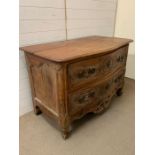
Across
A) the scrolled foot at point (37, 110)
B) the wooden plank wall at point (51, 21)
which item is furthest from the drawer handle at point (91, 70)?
the scrolled foot at point (37, 110)

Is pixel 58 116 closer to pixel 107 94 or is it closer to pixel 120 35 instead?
pixel 107 94

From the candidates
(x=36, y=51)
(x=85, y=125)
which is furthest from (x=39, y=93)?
(x=85, y=125)

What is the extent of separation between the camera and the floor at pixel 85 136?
4.75 ft

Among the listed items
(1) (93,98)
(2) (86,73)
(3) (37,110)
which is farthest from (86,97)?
(3) (37,110)

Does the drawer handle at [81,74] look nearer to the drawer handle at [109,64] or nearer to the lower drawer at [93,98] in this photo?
the lower drawer at [93,98]

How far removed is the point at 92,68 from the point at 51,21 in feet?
2.38

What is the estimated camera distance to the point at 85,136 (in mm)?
1607

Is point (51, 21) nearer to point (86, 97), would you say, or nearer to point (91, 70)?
point (91, 70)

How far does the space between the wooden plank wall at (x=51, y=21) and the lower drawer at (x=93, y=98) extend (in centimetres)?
65

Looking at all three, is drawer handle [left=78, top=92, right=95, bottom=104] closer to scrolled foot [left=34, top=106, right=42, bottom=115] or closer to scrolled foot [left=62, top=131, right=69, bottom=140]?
scrolled foot [left=62, top=131, right=69, bottom=140]

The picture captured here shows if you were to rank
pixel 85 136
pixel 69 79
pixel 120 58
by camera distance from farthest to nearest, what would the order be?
1. pixel 120 58
2. pixel 85 136
3. pixel 69 79

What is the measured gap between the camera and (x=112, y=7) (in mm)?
2578

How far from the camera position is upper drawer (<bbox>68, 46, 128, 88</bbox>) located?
1386mm
